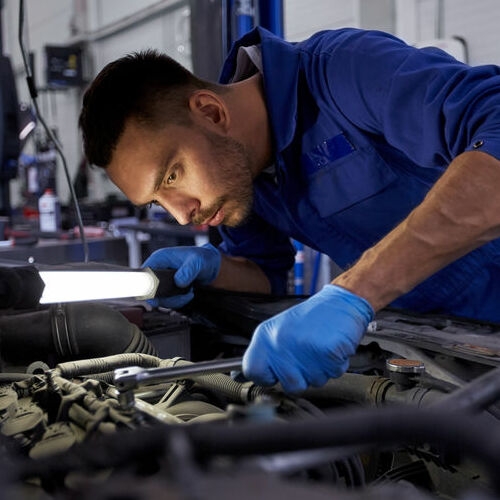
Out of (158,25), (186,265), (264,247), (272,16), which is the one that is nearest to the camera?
(186,265)

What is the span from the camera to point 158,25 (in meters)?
7.48

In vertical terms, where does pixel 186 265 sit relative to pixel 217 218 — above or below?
below

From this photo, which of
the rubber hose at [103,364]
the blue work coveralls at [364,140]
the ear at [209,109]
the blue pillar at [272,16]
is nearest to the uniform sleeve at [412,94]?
the blue work coveralls at [364,140]

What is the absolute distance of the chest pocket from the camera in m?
1.44

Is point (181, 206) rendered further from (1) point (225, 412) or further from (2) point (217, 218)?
(1) point (225, 412)

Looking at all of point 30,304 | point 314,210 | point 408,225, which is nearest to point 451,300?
point 314,210

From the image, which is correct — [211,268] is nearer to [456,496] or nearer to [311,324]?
[311,324]

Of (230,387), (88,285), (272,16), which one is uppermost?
(272,16)

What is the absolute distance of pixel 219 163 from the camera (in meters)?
1.41

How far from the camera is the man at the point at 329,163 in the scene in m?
0.99

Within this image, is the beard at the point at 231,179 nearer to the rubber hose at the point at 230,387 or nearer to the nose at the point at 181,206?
the nose at the point at 181,206

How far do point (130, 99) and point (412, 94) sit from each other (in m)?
0.60

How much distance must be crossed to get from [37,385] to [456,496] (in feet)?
2.09

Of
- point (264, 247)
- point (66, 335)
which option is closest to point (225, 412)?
point (66, 335)
